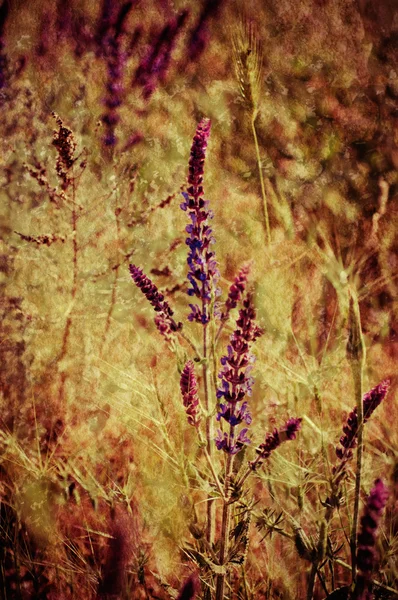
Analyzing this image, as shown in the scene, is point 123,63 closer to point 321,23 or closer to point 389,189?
point 321,23

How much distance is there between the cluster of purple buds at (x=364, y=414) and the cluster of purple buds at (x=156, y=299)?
0.25 m

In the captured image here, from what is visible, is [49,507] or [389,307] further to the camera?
[49,507]

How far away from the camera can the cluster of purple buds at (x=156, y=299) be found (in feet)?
1.86

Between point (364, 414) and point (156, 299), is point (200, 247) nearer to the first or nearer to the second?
point (156, 299)

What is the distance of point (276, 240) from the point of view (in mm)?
783

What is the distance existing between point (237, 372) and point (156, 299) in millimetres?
138

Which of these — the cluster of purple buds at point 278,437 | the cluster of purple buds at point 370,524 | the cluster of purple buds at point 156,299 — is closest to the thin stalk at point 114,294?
the cluster of purple buds at point 156,299

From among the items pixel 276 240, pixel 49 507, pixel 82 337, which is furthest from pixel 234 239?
pixel 49 507

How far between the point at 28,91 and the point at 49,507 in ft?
2.58

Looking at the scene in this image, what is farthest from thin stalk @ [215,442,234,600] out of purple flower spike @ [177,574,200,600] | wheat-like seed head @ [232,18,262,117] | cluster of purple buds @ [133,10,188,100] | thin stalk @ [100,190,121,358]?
cluster of purple buds @ [133,10,188,100]

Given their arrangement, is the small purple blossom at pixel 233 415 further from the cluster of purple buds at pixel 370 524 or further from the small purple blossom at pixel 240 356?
the cluster of purple buds at pixel 370 524

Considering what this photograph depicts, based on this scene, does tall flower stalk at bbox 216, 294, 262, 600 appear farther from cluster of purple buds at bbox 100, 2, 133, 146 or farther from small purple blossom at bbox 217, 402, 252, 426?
cluster of purple buds at bbox 100, 2, 133, 146

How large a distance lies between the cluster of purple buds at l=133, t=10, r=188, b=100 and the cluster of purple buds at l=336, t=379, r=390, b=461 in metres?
0.62
